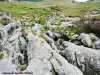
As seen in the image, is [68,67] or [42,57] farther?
[42,57]

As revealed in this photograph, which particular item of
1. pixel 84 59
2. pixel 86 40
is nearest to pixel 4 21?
pixel 86 40

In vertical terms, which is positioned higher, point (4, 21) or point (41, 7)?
point (4, 21)

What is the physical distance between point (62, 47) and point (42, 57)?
5.12 meters

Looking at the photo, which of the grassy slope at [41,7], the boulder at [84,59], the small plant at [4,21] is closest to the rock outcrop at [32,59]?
the boulder at [84,59]

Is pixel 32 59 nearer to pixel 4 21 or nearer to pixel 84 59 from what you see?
pixel 84 59

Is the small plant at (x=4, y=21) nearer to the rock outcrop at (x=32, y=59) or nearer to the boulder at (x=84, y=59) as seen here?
the rock outcrop at (x=32, y=59)

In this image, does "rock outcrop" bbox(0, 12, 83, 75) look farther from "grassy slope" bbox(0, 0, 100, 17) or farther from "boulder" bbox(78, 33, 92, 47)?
"grassy slope" bbox(0, 0, 100, 17)

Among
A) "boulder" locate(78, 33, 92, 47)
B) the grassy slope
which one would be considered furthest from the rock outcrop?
the grassy slope

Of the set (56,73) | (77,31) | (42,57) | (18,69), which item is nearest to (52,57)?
(42,57)

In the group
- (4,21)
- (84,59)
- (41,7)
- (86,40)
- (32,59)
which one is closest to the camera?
(32,59)

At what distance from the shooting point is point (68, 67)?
18781mm

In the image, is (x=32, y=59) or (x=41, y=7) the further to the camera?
(x=41, y=7)

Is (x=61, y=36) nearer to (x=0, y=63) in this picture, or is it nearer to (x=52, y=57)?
(x=52, y=57)

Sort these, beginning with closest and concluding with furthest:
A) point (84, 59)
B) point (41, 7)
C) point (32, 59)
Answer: point (32, 59)
point (84, 59)
point (41, 7)
